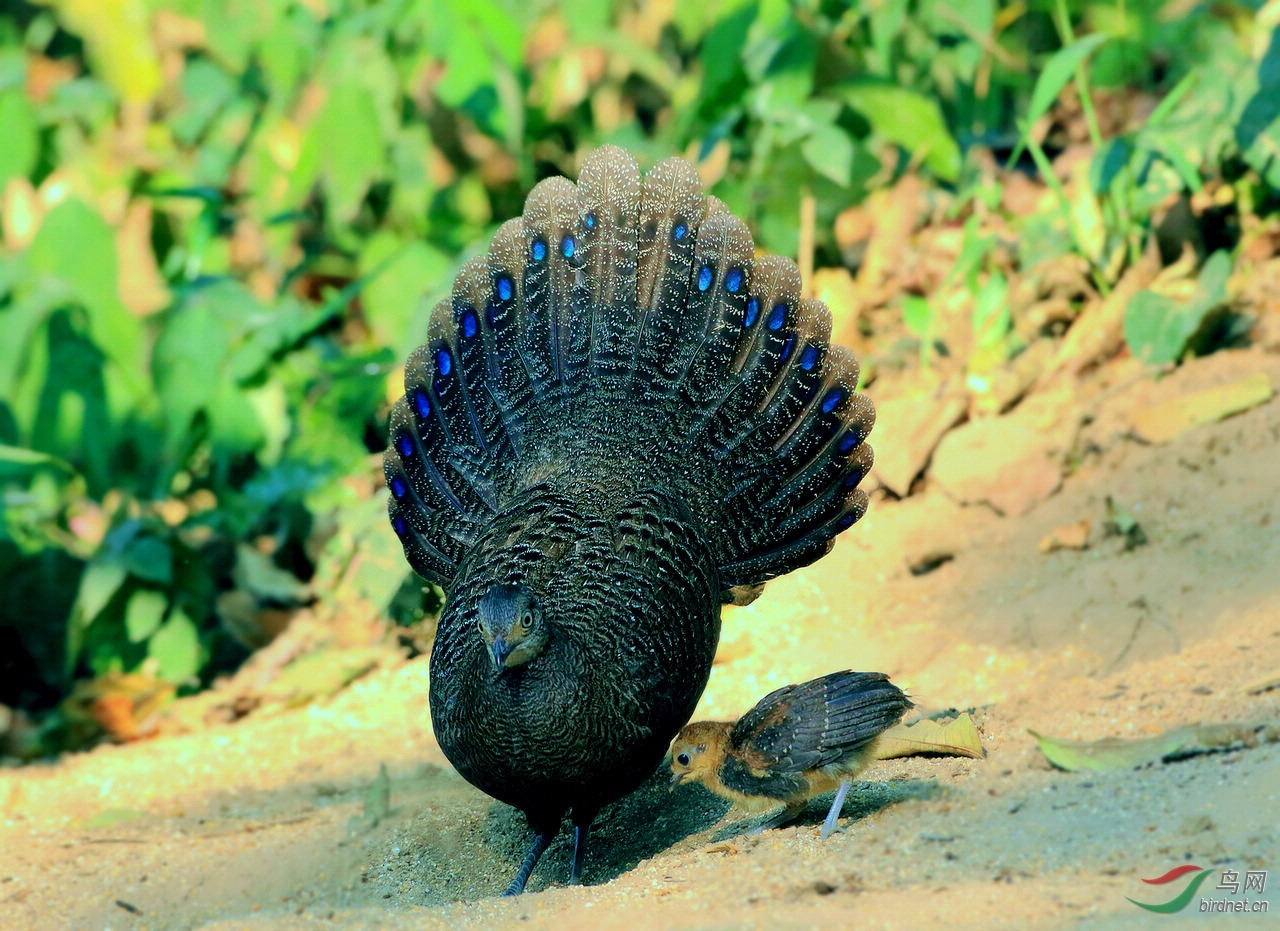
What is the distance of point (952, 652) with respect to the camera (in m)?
5.27

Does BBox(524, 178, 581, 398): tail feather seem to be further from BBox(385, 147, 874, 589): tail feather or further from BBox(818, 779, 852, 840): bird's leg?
BBox(818, 779, 852, 840): bird's leg

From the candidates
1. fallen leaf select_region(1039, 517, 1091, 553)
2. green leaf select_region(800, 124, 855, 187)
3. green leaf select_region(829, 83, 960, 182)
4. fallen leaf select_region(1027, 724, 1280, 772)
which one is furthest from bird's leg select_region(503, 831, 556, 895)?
green leaf select_region(829, 83, 960, 182)

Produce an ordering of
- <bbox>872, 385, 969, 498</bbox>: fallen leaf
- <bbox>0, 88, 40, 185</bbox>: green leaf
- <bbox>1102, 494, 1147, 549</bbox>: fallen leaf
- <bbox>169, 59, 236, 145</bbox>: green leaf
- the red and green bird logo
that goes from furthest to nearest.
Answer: <bbox>169, 59, 236, 145</bbox>: green leaf, <bbox>0, 88, 40, 185</bbox>: green leaf, <bbox>872, 385, 969, 498</bbox>: fallen leaf, <bbox>1102, 494, 1147, 549</bbox>: fallen leaf, the red and green bird logo

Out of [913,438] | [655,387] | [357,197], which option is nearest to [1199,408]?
[913,438]

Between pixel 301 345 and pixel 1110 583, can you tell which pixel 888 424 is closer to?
pixel 1110 583

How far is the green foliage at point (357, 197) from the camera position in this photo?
20.9 feet

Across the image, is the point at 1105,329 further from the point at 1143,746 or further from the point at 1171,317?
the point at 1143,746

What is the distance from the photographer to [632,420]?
4.68m

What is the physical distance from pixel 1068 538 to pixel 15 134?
229 inches

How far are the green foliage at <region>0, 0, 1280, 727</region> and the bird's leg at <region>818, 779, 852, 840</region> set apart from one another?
258 cm

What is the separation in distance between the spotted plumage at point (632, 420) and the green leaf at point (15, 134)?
390 cm

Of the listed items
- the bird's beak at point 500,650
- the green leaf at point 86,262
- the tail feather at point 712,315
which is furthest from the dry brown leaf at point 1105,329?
the green leaf at point 86,262

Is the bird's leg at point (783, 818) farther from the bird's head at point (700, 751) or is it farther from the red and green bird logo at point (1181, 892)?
the red and green bird logo at point (1181, 892)

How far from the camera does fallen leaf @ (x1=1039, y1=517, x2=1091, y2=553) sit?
551 cm
